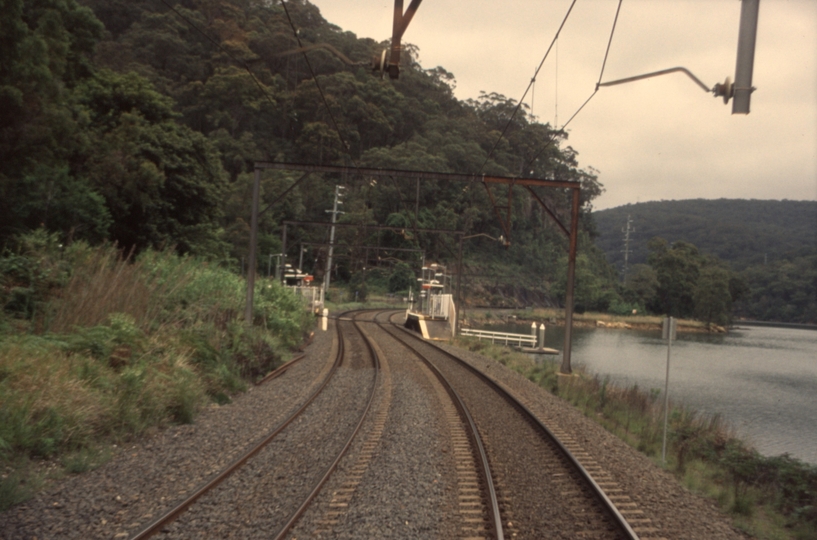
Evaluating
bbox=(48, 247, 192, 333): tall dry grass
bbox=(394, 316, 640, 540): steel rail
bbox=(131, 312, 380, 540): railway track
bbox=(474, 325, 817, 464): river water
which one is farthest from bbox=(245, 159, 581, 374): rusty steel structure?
bbox=(131, 312, 380, 540): railway track

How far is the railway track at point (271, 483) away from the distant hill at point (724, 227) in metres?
55.0

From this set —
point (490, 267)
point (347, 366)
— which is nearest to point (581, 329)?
point (490, 267)

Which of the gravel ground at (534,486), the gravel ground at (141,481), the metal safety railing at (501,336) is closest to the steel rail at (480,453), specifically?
the gravel ground at (534,486)

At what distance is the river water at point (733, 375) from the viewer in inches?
722

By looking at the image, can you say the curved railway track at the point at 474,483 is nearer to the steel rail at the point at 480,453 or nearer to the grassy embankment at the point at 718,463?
the steel rail at the point at 480,453

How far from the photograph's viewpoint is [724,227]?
100 meters

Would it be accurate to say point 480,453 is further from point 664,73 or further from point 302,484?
point 664,73

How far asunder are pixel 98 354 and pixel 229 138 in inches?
2105

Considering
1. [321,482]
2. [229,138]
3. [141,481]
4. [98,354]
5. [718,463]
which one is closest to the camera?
[321,482]

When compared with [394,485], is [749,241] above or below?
above

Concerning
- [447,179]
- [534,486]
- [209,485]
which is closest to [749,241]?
[447,179]

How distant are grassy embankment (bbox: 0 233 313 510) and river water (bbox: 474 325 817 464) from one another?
39.6 ft

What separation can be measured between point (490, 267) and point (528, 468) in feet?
207

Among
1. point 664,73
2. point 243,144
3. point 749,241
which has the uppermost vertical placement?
point 243,144
